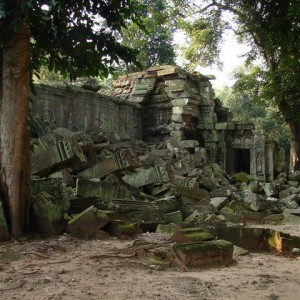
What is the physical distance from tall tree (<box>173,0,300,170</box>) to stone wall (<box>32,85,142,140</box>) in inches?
229

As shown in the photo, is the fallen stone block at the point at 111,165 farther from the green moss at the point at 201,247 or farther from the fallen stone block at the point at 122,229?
the green moss at the point at 201,247

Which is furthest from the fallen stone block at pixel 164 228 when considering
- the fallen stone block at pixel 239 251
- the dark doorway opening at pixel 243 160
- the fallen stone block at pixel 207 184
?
the dark doorway opening at pixel 243 160

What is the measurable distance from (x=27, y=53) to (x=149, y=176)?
16.3 ft

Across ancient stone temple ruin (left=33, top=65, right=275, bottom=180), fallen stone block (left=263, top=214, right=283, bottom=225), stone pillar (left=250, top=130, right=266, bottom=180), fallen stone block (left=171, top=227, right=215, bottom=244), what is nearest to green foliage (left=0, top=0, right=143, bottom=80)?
fallen stone block (left=171, top=227, right=215, bottom=244)

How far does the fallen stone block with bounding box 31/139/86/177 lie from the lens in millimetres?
7699

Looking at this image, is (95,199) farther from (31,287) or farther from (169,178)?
(31,287)

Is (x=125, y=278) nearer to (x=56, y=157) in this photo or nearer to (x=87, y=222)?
(x=87, y=222)

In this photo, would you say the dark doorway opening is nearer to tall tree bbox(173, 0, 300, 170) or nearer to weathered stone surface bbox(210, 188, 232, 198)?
tall tree bbox(173, 0, 300, 170)

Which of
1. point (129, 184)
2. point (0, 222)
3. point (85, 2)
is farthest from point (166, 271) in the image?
point (129, 184)

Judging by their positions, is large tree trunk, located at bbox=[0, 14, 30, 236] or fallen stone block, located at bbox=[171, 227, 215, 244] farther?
large tree trunk, located at bbox=[0, 14, 30, 236]

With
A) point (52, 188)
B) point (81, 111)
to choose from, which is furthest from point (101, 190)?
point (81, 111)

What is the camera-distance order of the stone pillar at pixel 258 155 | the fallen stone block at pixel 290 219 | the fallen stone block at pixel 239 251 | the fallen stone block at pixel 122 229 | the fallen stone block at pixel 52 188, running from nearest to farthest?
the fallen stone block at pixel 239 251 < the fallen stone block at pixel 122 229 < the fallen stone block at pixel 52 188 < the fallen stone block at pixel 290 219 < the stone pillar at pixel 258 155

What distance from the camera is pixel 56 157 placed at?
25.5 feet

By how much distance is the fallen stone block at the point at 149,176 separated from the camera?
10.1 metres
